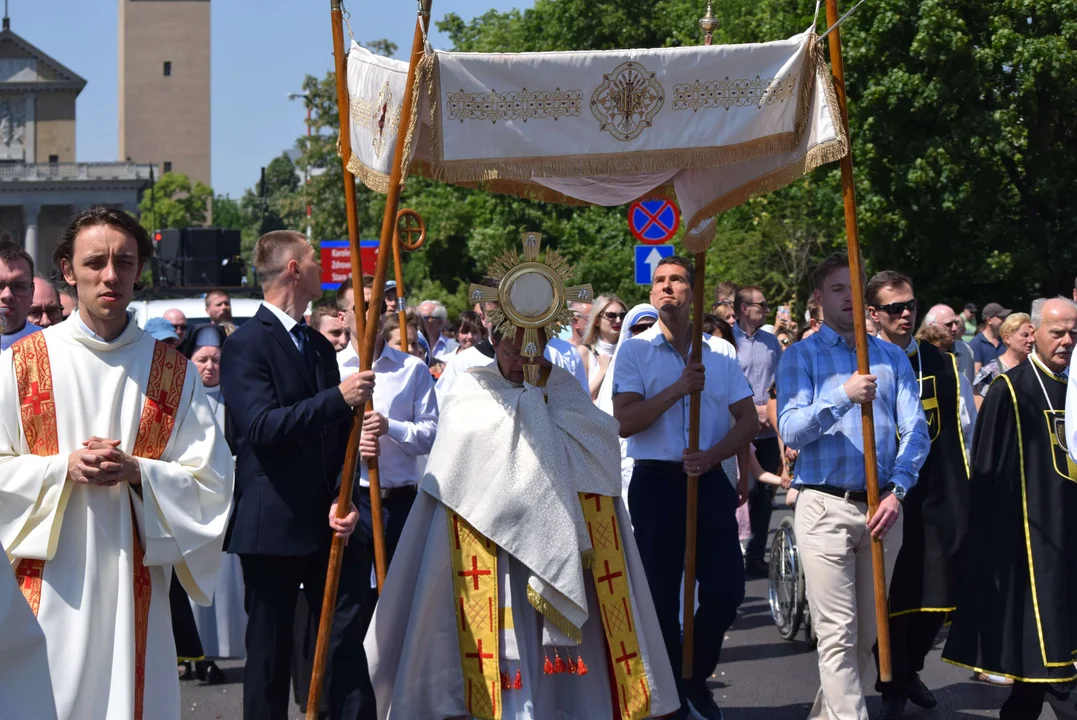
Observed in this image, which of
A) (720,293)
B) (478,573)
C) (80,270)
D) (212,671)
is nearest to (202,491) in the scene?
(80,270)

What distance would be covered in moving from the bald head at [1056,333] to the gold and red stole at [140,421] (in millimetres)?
3874

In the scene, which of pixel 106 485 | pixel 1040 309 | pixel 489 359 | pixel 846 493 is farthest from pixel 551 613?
pixel 489 359

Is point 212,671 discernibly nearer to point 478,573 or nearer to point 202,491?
point 478,573

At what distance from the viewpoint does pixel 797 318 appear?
29484mm

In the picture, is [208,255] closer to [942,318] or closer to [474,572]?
[942,318]

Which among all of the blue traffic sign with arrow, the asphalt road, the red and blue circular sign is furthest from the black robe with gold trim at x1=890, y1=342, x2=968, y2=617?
the blue traffic sign with arrow

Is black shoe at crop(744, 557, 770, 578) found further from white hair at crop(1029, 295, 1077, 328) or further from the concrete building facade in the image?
the concrete building facade

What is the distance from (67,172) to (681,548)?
345 feet

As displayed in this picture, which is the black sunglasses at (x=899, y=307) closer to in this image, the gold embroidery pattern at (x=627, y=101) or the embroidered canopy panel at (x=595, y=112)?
the embroidered canopy panel at (x=595, y=112)

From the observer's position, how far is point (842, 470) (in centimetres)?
669

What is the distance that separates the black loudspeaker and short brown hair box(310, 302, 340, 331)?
19610 mm

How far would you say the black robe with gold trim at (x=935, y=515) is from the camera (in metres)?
7.33

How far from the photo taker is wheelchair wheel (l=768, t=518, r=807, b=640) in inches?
363

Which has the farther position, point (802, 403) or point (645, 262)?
point (645, 262)
